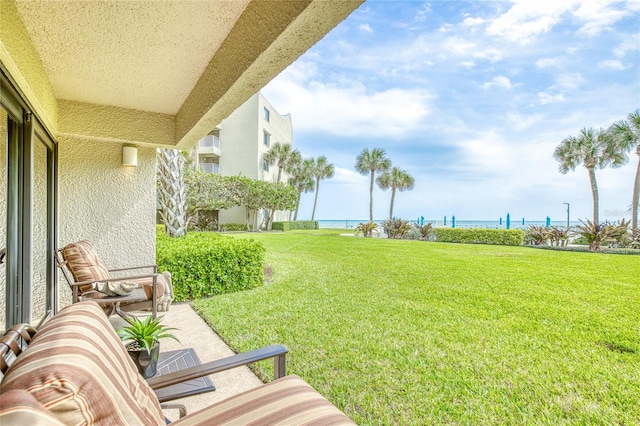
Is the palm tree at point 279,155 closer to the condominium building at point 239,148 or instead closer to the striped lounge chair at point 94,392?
the condominium building at point 239,148

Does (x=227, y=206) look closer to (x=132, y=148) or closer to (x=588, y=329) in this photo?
(x=132, y=148)

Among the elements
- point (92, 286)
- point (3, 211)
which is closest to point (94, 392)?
point (3, 211)

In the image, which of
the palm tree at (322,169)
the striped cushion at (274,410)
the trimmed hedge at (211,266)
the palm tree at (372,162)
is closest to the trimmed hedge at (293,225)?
the palm tree at (322,169)

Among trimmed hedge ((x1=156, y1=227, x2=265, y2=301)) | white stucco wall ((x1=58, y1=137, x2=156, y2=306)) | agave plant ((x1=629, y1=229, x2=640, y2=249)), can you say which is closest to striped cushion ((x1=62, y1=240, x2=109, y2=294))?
white stucco wall ((x1=58, y1=137, x2=156, y2=306))

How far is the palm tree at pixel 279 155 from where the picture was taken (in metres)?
27.4

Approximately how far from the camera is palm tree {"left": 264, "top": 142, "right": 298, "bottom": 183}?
27.4 metres

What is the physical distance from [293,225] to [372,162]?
9.54 metres

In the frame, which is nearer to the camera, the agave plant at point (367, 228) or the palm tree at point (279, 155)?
the agave plant at point (367, 228)

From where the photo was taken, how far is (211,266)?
18.3 ft

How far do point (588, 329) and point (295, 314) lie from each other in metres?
3.63

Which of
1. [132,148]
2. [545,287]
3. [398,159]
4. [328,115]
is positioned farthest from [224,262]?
[398,159]

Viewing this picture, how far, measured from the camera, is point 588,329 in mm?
4164

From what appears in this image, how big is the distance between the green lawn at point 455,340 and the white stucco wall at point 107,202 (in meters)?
1.43

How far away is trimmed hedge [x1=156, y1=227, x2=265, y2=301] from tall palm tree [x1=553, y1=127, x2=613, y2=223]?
62.0 feet
